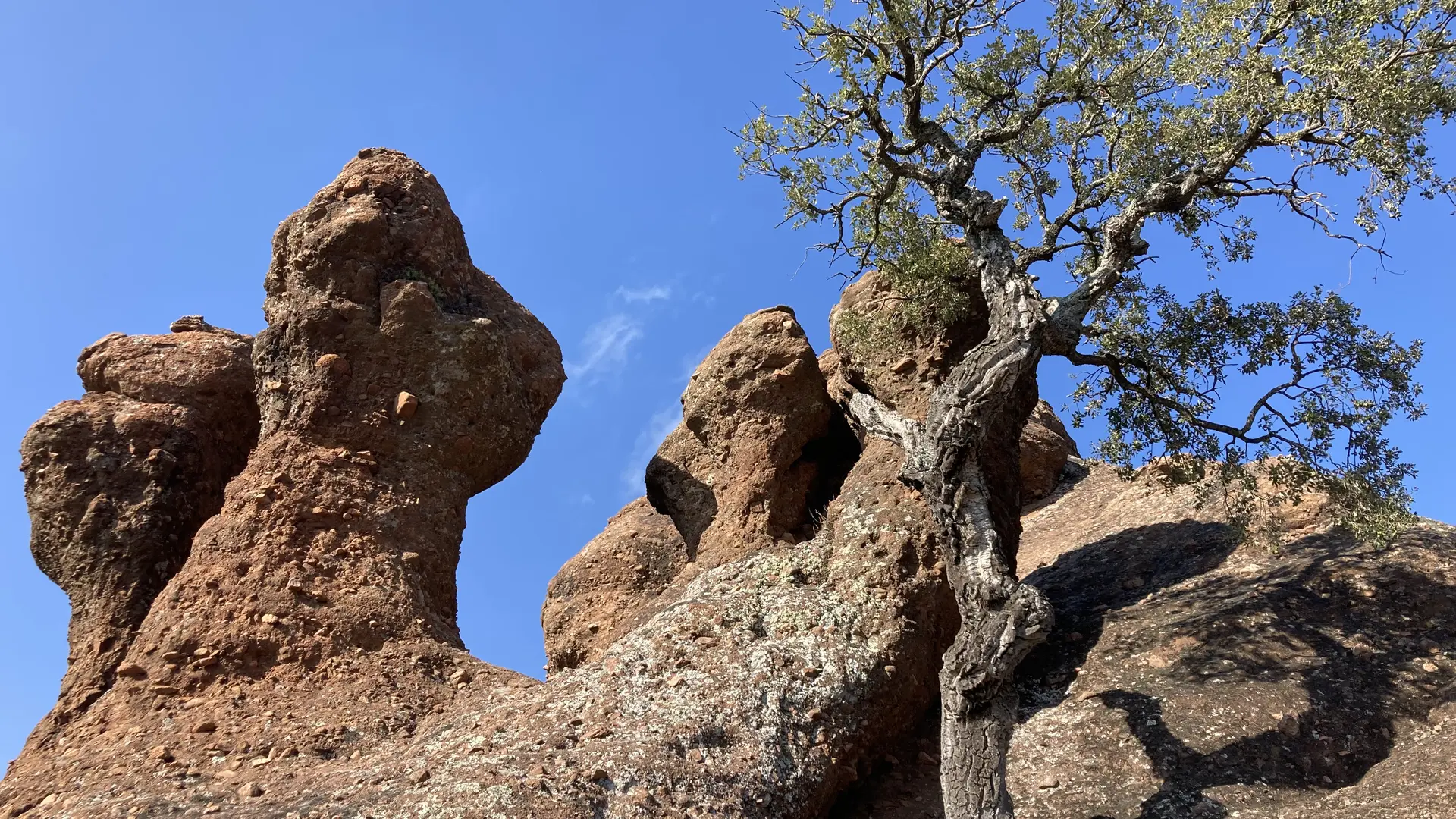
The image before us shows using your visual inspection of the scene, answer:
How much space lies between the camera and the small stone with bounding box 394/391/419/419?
13281mm

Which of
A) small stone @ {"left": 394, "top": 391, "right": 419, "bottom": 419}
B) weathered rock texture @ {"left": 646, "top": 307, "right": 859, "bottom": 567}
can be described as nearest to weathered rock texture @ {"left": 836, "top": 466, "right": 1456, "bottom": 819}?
weathered rock texture @ {"left": 646, "top": 307, "right": 859, "bottom": 567}

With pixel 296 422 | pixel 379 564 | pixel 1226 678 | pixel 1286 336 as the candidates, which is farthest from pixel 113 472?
pixel 1286 336

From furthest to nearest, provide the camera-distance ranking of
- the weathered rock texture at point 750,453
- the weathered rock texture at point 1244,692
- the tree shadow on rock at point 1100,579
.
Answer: the weathered rock texture at point 750,453
the tree shadow on rock at point 1100,579
the weathered rock texture at point 1244,692

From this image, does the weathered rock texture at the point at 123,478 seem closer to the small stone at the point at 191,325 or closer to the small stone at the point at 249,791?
the small stone at the point at 191,325

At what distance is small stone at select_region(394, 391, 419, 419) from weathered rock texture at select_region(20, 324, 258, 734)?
9.90 ft

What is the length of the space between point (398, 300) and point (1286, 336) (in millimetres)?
11300

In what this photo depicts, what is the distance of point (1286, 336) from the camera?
1323cm

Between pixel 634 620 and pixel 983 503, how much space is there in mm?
5322

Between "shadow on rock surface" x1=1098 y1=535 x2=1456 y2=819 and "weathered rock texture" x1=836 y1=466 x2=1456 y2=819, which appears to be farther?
"shadow on rock surface" x1=1098 y1=535 x2=1456 y2=819

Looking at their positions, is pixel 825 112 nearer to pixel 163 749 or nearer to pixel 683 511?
pixel 683 511

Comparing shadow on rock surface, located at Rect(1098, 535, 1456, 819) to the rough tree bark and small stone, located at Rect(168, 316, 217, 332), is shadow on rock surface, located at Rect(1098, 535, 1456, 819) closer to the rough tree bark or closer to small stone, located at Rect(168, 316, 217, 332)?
the rough tree bark

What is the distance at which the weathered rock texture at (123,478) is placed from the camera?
42.8ft

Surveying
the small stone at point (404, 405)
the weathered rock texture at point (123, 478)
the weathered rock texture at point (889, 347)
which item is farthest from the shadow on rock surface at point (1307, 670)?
the weathered rock texture at point (123, 478)

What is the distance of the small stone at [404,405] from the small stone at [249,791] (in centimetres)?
491
